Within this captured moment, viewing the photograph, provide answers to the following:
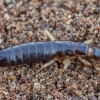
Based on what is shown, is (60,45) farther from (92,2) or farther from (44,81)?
(92,2)

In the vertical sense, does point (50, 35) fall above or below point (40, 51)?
above

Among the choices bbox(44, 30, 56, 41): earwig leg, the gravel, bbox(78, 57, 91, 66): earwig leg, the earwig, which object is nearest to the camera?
the gravel

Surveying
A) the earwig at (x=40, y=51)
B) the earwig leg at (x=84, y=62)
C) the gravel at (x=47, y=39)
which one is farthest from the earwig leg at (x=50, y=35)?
the earwig leg at (x=84, y=62)

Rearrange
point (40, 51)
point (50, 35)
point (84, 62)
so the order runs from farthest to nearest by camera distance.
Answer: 1. point (50, 35)
2. point (84, 62)
3. point (40, 51)

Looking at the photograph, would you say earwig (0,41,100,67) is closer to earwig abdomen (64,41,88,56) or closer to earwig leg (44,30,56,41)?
earwig abdomen (64,41,88,56)

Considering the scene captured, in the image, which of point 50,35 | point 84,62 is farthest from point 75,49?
point 50,35

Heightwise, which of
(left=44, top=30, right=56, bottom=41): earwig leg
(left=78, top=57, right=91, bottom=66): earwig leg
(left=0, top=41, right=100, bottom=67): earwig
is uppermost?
(left=44, top=30, right=56, bottom=41): earwig leg

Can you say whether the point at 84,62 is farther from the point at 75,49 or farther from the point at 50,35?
the point at 50,35

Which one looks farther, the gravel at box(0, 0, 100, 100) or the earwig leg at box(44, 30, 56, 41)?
the earwig leg at box(44, 30, 56, 41)

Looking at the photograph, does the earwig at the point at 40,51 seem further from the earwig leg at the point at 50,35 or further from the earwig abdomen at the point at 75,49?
the earwig leg at the point at 50,35

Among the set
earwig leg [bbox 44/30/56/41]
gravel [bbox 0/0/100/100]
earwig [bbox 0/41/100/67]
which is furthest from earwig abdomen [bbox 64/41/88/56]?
earwig leg [bbox 44/30/56/41]
